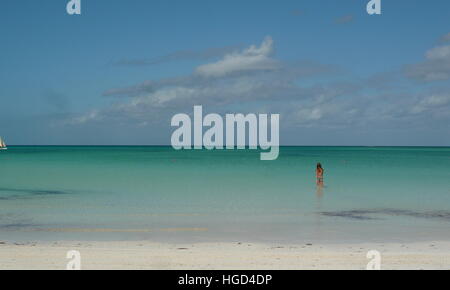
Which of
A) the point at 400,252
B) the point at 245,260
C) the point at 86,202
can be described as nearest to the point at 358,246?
the point at 400,252

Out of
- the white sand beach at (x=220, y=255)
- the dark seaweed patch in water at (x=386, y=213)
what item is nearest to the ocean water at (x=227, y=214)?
the dark seaweed patch in water at (x=386, y=213)

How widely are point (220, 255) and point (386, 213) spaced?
405 inches

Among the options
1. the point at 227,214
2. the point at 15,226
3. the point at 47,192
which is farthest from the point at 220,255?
the point at 47,192

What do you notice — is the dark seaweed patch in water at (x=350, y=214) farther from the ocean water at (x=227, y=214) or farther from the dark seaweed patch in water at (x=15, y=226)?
the dark seaweed patch in water at (x=15, y=226)

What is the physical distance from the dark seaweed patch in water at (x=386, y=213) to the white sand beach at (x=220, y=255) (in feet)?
16.8

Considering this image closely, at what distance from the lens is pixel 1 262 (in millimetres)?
10258

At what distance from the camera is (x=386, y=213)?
19.3 m

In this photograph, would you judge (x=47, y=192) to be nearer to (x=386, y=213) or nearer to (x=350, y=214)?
(x=350, y=214)

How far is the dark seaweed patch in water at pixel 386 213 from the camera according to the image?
18.3m

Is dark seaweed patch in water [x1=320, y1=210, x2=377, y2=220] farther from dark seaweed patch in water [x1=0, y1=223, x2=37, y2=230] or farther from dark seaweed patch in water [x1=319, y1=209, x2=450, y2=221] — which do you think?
dark seaweed patch in water [x1=0, y1=223, x2=37, y2=230]

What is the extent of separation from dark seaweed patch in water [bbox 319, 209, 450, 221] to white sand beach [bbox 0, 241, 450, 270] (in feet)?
16.8

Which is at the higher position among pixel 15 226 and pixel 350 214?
pixel 350 214

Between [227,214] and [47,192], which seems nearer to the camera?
[227,214]

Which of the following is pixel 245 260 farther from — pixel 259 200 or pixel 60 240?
pixel 259 200
